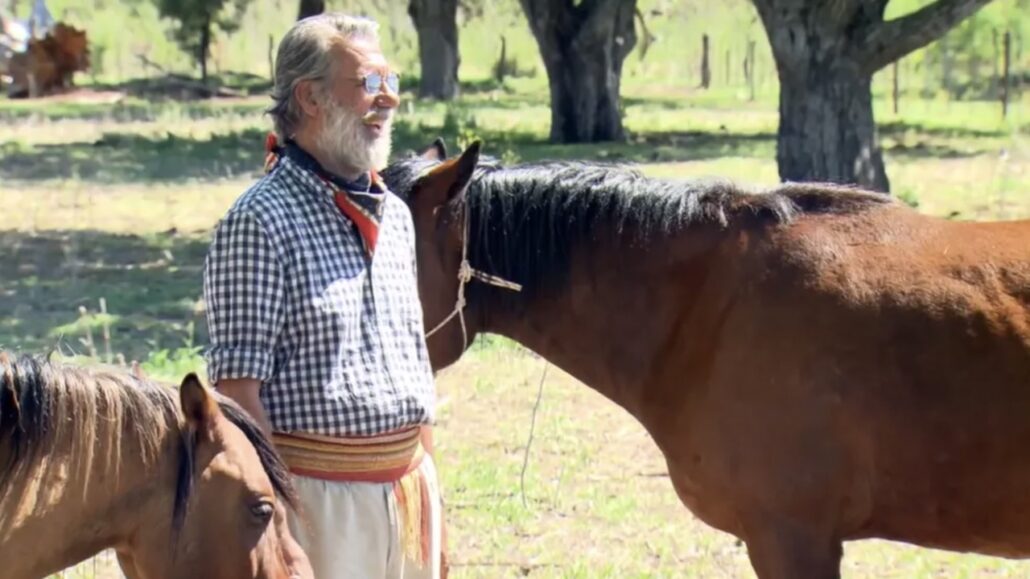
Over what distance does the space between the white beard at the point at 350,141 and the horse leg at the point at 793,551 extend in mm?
1584

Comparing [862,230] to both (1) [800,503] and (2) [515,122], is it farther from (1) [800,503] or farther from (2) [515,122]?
(2) [515,122]

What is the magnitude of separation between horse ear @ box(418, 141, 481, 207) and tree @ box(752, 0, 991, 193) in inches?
314

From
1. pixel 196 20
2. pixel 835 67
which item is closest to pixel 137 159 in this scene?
pixel 835 67

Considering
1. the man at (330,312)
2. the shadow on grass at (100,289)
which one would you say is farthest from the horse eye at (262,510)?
the shadow on grass at (100,289)

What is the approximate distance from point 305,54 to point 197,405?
0.86 metres

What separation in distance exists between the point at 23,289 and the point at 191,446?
8.29 m

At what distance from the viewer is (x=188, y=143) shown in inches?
781

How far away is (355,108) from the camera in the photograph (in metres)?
2.95

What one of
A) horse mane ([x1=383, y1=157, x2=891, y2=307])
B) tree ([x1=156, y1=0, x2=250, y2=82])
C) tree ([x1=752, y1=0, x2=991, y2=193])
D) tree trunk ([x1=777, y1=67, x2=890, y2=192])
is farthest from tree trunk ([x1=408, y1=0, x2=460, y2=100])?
horse mane ([x1=383, y1=157, x2=891, y2=307])

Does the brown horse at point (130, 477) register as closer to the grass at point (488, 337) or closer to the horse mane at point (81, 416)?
the horse mane at point (81, 416)

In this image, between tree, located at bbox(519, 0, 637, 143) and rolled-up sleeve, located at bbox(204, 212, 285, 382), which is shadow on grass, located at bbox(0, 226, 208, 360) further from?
tree, located at bbox(519, 0, 637, 143)

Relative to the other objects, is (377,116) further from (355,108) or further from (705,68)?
(705,68)

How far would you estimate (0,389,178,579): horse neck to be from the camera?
236cm

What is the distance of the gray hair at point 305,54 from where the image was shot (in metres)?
2.94
